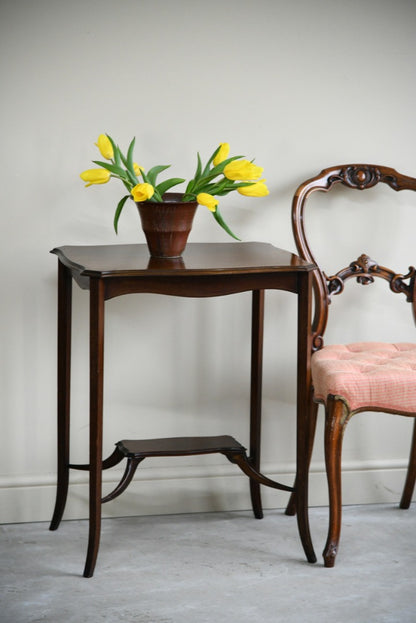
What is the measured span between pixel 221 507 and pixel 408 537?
579mm

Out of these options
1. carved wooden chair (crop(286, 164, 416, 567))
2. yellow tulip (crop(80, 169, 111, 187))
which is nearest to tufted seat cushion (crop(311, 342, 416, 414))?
carved wooden chair (crop(286, 164, 416, 567))

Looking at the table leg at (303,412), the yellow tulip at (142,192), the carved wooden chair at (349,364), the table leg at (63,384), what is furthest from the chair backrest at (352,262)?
the table leg at (63,384)

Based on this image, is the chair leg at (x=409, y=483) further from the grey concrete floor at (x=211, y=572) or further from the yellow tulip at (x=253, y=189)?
the yellow tulip at (x=253, y=189)

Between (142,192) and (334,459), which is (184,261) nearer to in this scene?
(142,192)

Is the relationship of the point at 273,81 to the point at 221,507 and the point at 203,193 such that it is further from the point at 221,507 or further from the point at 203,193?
the point at 221,507

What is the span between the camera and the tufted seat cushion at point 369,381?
2.09 m

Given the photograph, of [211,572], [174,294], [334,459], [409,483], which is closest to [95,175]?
[174,294]

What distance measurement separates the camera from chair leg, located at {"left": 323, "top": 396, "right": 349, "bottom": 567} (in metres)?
2.10

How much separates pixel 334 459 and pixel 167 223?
0.74 metres

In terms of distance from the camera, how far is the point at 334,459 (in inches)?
83.4

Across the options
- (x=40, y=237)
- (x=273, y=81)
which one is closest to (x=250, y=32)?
(x=273, y=81)

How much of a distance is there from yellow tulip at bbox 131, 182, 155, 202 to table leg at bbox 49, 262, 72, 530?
1.36 ft

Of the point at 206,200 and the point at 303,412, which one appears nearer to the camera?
the point at 206,200

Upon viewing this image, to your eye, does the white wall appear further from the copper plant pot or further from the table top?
the copper plant pot
